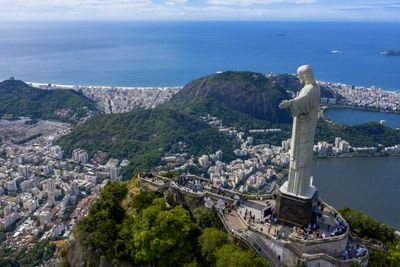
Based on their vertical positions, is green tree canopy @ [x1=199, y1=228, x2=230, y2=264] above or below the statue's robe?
below

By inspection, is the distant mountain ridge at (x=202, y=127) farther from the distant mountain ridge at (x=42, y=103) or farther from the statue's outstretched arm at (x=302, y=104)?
the statue's outstretched arm at (x=302, y=104)

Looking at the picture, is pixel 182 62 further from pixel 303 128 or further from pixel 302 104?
pixel 302 104

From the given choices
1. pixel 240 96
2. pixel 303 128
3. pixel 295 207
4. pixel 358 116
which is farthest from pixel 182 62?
pixel 295 207

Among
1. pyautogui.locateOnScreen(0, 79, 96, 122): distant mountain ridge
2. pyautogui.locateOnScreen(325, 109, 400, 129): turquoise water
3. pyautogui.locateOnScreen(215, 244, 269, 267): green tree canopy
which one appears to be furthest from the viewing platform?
pyautogui.locateOnScreen(0, 79, 96, 122): distant mountain ridge

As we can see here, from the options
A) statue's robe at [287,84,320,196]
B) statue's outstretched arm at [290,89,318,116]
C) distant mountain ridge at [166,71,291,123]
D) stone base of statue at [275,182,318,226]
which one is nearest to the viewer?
statue's outstretched arm at [290,89,318,116]

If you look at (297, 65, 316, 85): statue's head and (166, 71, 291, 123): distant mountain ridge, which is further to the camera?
(166, 71, 291, 123): distant mountain ridge

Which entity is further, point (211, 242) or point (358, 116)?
point (358, 116)

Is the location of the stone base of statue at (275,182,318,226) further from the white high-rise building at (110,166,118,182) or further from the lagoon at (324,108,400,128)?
the lagoon at (324,108,400,128)

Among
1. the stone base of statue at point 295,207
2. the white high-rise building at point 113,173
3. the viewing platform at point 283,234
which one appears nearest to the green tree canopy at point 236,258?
the viewing platform at point 283,234
